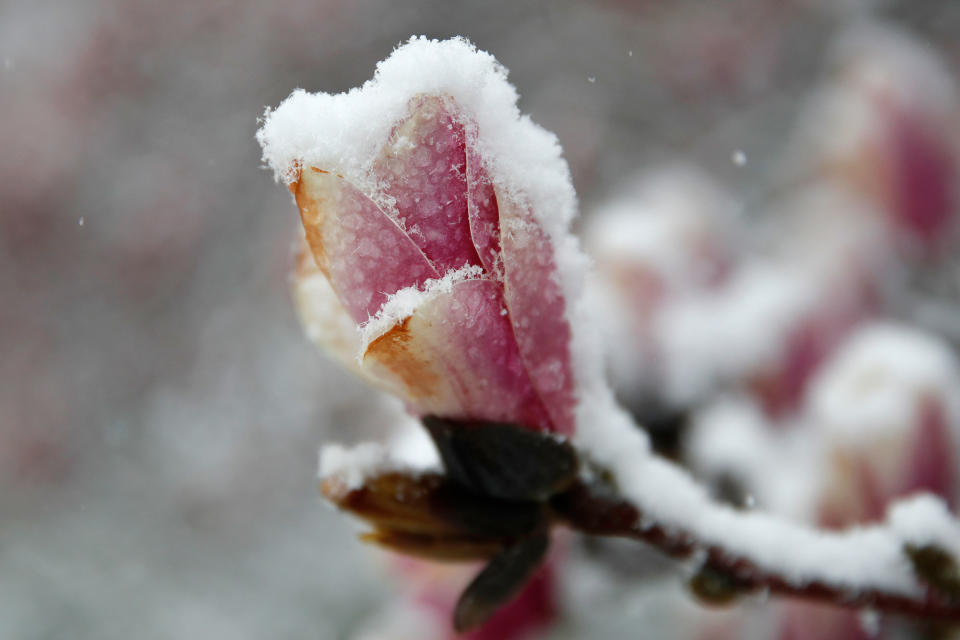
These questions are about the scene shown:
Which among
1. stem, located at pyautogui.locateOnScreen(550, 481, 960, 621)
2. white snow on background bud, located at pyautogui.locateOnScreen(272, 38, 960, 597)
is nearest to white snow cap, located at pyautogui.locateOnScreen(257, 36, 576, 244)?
white snow on background bud, located at pyautogui.locateOnScreen(272, 38, 960, 597)

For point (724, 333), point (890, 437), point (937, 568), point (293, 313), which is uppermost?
point (293, 313)

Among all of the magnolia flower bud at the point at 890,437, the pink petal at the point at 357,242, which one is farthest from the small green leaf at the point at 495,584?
the magnolia flower bud at the point at 890,437

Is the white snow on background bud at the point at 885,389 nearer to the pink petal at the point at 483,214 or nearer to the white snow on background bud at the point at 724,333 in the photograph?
the white snow on background bud at the point at 724,333

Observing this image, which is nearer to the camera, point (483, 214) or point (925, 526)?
point (483, 214)

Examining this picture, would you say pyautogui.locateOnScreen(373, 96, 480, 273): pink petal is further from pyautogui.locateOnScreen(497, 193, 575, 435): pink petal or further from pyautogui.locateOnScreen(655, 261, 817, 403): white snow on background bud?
pyautogui.locateOnScreen(655, 261, 817, 403): white snow on background bud

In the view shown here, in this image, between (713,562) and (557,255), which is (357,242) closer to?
(557,255)

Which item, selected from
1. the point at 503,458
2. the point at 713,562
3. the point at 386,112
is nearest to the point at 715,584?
the point at 713,562
